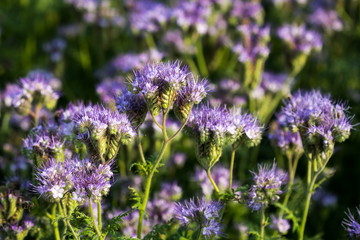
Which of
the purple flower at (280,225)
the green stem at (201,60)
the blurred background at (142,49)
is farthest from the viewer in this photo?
the green stem at (201,60)

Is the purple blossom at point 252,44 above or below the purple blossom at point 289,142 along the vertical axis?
above

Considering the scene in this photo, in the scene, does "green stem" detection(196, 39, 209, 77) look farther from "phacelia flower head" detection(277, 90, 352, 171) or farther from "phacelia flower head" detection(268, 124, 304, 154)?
"phacelia flower head" detection(277, 90, 352, 171)

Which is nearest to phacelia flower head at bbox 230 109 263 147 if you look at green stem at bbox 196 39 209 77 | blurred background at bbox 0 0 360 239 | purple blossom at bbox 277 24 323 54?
blurred background at bbox 0 0 360 239

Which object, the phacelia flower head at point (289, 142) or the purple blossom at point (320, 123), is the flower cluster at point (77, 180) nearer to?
the purple blossom at point (320, 123)

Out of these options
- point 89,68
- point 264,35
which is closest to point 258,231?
point 264,35

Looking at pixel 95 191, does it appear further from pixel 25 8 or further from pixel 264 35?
pixel 25 8

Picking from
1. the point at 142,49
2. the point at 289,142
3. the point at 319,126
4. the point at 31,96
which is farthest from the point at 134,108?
the point at 142,49

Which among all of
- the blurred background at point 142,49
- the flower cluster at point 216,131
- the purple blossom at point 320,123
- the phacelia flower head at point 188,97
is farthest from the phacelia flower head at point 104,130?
the blurred background at point 142,49
